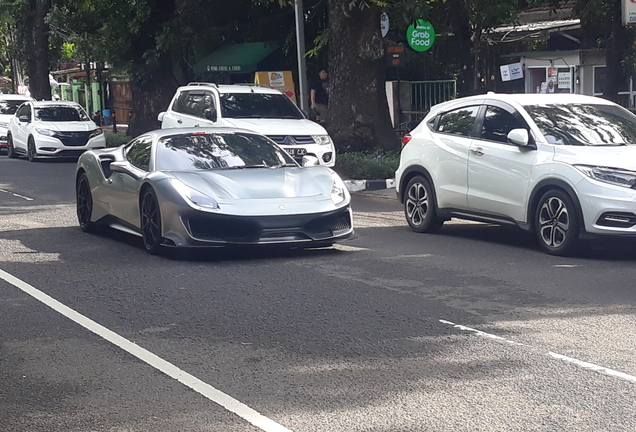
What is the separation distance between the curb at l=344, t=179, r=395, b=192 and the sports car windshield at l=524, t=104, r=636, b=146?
777 centimetres

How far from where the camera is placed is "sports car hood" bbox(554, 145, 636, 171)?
33.0 ft

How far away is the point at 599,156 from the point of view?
1021cm

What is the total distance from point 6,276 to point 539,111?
5831 mm

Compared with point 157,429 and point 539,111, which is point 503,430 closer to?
point 157,429

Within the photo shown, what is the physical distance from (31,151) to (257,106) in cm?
989

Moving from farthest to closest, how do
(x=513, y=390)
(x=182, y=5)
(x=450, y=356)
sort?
(x=182, y=5), (x=450, y=356), (x=513, y=390)

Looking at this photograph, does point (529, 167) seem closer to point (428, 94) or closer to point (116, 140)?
point (428, 94)

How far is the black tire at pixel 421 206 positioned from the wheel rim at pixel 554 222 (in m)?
1.91

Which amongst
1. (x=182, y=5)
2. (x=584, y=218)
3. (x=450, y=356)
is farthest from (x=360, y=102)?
(x=450, y=356)

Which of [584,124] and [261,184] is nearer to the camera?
[261,184]

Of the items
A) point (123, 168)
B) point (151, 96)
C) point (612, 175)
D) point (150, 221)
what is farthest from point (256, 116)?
point (151, 96)

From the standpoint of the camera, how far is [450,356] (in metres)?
6.19

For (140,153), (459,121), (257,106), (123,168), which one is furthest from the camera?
(257,106)

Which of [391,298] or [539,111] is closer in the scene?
[391,298]
